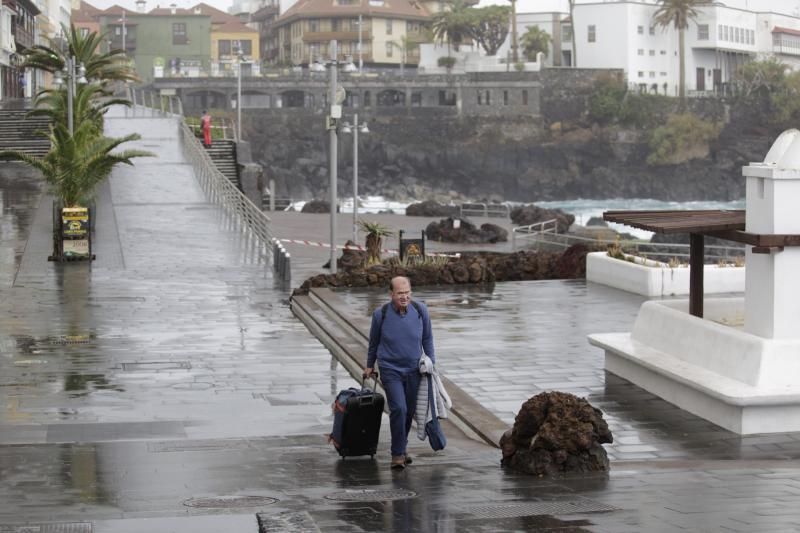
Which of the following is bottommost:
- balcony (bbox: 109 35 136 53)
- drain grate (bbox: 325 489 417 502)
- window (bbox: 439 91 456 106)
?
drain grate (bbox: 325 489 417 502)

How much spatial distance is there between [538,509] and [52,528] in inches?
117

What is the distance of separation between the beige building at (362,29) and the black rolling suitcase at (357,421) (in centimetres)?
12556

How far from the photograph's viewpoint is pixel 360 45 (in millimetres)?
131875

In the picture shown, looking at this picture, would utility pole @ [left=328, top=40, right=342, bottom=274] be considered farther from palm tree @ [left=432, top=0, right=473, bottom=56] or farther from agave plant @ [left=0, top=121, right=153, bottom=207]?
palm tree @ [left=432, top=0, right=473, bottom=56]

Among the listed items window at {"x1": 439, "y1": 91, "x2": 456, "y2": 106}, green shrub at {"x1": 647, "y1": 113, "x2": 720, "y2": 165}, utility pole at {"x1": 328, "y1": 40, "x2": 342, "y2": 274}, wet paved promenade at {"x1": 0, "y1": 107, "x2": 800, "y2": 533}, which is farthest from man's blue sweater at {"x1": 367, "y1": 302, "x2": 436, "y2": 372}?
green shrub at {"x1": 647, "y1": 113, "x2": 720, "y2": 165}

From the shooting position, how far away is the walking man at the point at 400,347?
1135 cm

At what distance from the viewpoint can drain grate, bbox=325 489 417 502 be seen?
32.5ft

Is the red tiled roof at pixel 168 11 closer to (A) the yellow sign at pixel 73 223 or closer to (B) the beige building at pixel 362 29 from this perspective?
(B) the beige building at pixel 362 29

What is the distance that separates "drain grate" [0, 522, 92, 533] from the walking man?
3.01 meters

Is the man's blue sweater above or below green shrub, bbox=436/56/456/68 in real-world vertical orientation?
below

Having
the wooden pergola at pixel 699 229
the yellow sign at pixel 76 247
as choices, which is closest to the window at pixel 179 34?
the yellow sign at pixel 76 247

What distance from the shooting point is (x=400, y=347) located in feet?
37.3

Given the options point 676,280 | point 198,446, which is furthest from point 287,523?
point 676,280

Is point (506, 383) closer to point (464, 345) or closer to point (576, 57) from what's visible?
point (464, 345)
